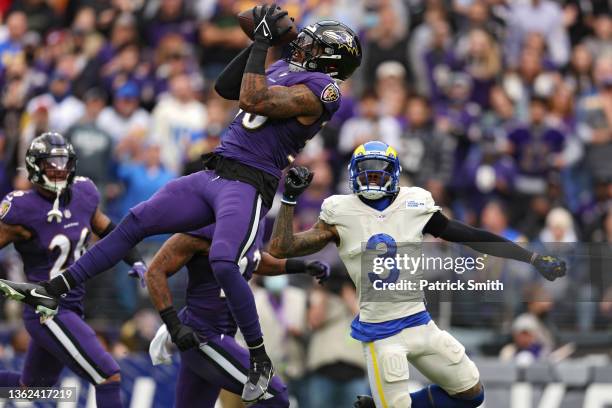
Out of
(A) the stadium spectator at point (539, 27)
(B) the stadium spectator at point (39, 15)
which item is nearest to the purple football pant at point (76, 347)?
(A) the stadium spectator at point (539, 27)

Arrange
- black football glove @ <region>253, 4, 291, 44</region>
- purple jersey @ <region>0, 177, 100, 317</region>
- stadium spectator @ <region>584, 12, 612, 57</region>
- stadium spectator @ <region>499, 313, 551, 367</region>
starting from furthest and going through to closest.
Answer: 1. stadium spectator @ <region>584, 12, 612, 57</region>
2. stadium spectator @ <region>499, 313, 551, 367</region>
3. purple jersey @ <region>0, 177, 100, 317</region>
4. black football glove @ <region>253, 4, 291, 44</region>

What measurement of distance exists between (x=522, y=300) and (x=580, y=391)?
2.99ft

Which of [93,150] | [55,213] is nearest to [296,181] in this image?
[55,213]

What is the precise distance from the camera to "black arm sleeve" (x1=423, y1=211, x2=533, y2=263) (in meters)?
9.48

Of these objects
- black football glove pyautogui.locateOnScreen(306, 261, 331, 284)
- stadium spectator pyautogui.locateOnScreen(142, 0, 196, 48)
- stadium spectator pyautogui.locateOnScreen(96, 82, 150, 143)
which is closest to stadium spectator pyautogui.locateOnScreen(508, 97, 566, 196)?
stadium spectator pyautogui.locateOnScreen(96, 82, 150, 143)

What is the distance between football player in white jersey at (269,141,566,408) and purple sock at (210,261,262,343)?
344mm

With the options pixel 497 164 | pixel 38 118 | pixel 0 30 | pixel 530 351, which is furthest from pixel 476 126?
pixel 0 30

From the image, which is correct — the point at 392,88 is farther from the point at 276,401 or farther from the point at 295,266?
the point at 276,401

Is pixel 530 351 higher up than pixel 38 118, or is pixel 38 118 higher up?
pixel 38 118

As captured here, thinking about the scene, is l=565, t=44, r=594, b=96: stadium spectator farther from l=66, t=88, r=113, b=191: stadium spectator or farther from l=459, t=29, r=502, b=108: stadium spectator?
l=66, t=88, r=113, b=191: stadium spectator

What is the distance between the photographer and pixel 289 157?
9.50m

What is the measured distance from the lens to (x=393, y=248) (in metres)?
9.30

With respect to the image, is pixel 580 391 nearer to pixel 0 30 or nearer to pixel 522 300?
pixel 522 300

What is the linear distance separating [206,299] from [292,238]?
93 centimetres
